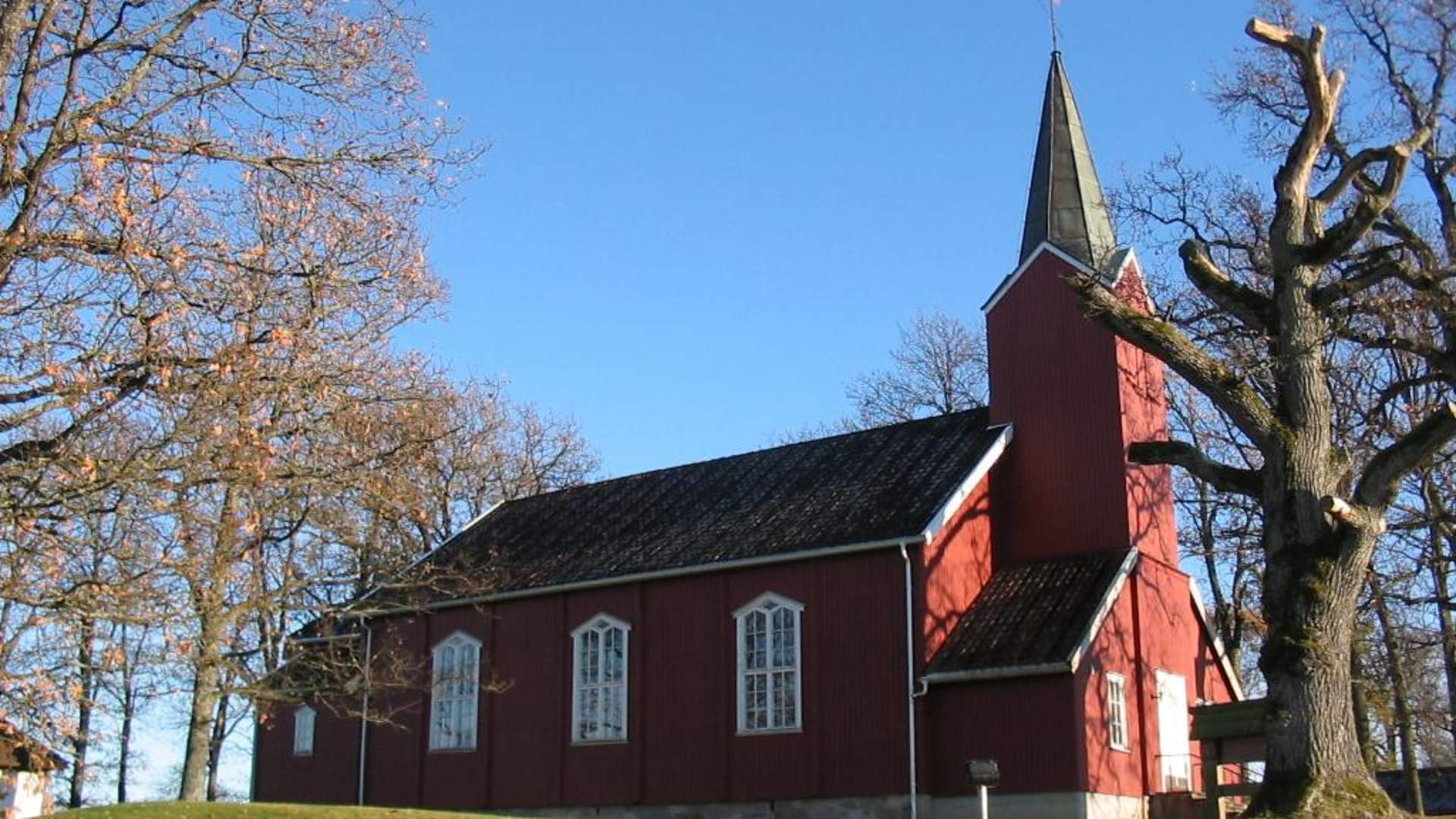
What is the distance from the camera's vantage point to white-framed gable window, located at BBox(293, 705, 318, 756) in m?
34.1

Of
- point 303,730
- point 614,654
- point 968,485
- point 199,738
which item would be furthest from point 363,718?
point 968,485

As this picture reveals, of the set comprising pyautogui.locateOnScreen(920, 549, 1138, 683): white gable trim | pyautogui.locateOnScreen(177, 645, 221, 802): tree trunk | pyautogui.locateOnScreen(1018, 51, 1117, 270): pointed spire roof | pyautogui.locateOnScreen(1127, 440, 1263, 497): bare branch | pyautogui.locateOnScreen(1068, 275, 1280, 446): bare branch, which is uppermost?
pyautogui.locateOnScreen(1018, 51, 1117, 270): pointed spire roof

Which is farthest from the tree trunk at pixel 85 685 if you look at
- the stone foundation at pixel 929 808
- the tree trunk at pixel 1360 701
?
the tree trunk at pixel 1360 701

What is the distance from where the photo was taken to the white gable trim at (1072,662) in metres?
22.1

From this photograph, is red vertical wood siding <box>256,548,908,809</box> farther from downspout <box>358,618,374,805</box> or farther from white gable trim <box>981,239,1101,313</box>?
white gable trim <box>981,239,1101,313</box>

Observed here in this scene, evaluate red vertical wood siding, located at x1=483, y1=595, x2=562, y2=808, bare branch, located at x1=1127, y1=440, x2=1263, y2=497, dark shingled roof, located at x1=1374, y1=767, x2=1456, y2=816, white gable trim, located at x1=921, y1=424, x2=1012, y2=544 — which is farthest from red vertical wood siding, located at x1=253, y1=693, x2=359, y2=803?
dark shingled roof, located at x1=1374, y1=767, x2=1456, y2=816

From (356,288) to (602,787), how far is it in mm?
14433

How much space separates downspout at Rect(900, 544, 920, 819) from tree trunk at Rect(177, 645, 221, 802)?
10558mm

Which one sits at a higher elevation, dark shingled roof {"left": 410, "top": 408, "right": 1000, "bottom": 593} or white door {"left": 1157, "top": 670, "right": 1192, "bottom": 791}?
dark shingled roof {"left": 410, "top": 408, "right": 1000, "bottom": 593}

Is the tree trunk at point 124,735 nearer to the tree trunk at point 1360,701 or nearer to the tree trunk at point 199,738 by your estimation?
the tree trunk at point 199,738

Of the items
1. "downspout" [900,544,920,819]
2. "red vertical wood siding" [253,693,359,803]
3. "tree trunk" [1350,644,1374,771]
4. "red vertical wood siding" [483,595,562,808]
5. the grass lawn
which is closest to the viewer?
the grass lawn

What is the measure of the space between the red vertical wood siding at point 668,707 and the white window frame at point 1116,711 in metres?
3.13

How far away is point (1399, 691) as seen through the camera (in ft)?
99.9

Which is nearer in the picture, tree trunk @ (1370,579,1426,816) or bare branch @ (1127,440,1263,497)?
bare branch @ (1127,440,1263,497)
